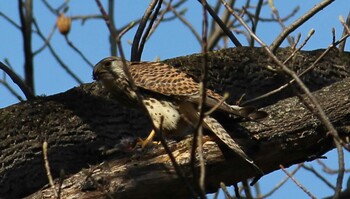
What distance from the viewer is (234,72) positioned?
562 centimetres

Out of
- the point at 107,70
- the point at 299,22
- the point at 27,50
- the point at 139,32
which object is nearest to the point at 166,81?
the point at 107,70

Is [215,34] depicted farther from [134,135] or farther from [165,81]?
[134,135]

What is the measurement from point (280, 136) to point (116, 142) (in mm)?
1006

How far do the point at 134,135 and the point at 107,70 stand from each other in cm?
50

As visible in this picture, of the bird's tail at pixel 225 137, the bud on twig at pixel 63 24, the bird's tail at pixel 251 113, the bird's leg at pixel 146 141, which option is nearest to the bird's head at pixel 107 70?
the bud on twig at pixel 63 24

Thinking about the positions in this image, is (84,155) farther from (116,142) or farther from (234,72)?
(234,72)

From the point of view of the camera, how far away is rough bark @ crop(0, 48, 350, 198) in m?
4.52

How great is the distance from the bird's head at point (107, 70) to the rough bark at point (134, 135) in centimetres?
7

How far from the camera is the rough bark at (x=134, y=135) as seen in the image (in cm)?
452

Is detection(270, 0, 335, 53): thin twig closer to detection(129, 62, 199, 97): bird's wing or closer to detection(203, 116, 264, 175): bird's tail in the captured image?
detection(129, 62, 199, 97): bird's wing

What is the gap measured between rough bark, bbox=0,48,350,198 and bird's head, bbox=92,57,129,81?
7cm

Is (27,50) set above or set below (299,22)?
above

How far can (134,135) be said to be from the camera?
527 centimetres

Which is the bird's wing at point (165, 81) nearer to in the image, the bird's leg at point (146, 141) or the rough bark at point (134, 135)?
the rough bark at point (134, 135)
